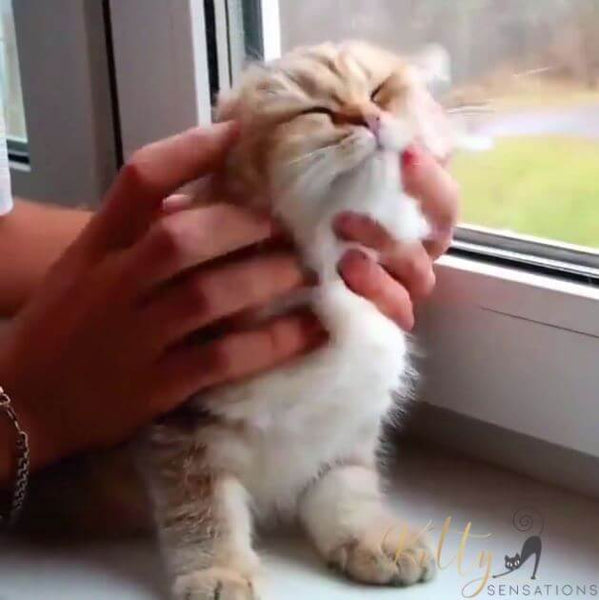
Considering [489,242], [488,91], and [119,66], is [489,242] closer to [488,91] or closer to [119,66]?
[488,91]

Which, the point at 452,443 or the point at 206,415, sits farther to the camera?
the point at 452,443

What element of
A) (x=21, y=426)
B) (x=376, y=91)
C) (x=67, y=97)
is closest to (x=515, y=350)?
(x=376, y=91)

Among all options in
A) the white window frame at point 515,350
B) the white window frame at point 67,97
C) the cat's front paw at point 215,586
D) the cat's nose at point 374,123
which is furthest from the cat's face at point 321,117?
the white window frame at point 67,97

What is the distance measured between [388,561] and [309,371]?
0.43ft

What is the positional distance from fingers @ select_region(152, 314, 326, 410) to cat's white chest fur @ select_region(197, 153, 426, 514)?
1 centimetres

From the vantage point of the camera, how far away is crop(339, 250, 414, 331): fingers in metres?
0.67

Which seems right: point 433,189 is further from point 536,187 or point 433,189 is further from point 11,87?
point 11,87

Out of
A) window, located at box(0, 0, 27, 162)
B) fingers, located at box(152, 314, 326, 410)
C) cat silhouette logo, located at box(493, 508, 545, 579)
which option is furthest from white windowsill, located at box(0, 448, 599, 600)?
window, located at box(0, 0, 27, 162)

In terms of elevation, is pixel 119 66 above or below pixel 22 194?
above

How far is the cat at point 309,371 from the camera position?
0.63 m

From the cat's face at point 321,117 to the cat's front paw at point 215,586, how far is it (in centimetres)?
23

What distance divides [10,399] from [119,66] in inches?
15.7

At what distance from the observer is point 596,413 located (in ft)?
2.39

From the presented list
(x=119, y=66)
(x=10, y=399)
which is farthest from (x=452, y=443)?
(x=119, y=66)
